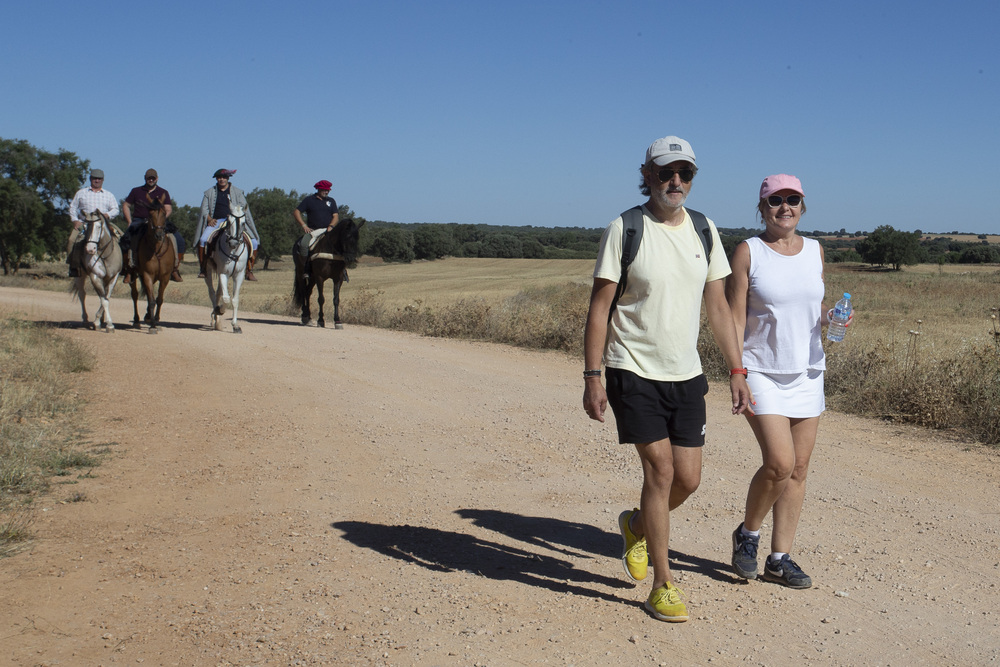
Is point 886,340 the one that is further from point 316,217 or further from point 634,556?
point 316,217

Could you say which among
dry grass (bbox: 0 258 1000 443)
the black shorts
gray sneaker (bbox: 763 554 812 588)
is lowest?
gray sneaker (bbox: 763 554 812 588)

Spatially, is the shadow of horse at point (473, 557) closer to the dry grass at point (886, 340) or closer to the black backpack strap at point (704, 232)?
the black backpack strap at point (704, 232)

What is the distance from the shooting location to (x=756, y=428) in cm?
469

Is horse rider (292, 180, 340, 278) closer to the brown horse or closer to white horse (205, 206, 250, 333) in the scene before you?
white horse (205, 206, 250, 333)

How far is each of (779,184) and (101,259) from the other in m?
13.9

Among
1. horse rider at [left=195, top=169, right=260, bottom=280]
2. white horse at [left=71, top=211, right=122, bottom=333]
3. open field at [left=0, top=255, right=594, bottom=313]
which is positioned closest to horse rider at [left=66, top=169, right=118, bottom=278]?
white horse at [left=71, top=211, right=122, bottom=333]

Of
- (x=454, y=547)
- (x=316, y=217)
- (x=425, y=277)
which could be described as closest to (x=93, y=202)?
(x=316, y=217)

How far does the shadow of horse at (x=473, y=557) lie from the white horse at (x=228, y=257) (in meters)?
11.0

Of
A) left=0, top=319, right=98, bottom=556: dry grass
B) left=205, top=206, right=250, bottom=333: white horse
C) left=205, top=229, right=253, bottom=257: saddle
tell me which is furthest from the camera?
left=205, top=229, right=253, bottom=257: saddle

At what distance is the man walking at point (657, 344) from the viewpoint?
4230 mm

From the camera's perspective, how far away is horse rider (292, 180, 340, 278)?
1788 centimetres

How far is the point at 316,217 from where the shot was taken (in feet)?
59.0

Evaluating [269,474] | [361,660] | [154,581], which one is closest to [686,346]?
[361,660]

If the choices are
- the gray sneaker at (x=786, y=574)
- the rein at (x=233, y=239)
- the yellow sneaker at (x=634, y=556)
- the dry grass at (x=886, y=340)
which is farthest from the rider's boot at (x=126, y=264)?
the gray sneaker at (x=786, y=574)
